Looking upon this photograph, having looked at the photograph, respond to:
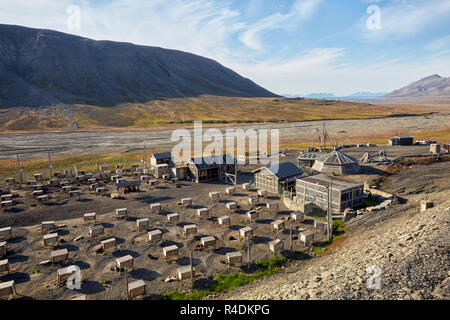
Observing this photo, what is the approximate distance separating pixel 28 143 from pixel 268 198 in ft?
301

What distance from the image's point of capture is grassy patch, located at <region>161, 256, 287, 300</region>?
18281 mm

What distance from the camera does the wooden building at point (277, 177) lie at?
39562 mm

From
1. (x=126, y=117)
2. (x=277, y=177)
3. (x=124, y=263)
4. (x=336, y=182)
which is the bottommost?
(x=124, y=263)

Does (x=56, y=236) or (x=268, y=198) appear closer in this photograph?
(x=56, y=236)

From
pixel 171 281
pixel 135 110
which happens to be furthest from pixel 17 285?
pixel 135 110

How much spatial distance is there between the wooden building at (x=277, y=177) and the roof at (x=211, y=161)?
29.8 feet

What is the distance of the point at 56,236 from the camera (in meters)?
25.7

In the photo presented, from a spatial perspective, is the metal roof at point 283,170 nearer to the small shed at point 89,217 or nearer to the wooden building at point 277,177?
the wooden building at point 277,177

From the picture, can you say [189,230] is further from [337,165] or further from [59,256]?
[337,165]

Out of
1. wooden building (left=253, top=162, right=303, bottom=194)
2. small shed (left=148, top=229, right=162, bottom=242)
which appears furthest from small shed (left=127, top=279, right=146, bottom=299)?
wooden building (left=253, top=162, right=303, bottom=194)

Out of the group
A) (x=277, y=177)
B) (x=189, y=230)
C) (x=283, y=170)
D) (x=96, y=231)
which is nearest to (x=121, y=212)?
(x=96, y=231)

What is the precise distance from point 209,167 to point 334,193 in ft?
73.4

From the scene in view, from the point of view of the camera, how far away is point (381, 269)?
47.5 feet
